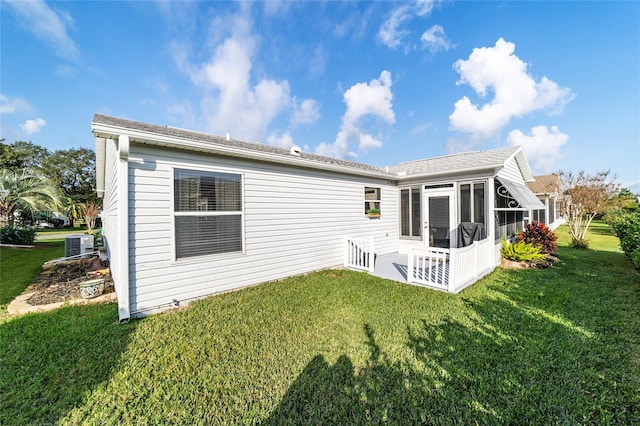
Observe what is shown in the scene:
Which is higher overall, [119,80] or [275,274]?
[119,80]

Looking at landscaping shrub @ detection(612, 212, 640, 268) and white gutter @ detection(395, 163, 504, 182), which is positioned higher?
white gutter @ detection(395, 163, 504, 182)

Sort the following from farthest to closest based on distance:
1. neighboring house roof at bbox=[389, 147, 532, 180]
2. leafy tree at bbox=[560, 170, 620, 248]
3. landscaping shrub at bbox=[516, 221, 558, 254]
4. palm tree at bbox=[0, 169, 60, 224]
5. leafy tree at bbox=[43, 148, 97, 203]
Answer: leafy tree at bbox=[43, 148, 97, 203] → palm tree at bbox=[0, 169, 60, 224] → leafy tree at bbox=[560, 170, 620, 248] → landscaping shrub at bbox=[516, 221, 558, 254] → neighboring house roof at bbox=[389, 147, 532, 180]

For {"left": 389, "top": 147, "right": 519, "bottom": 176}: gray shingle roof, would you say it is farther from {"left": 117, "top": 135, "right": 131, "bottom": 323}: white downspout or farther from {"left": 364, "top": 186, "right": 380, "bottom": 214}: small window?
Result: {"left": 117, "top": 135, "right": 131, "bottom": 323}: white downspout

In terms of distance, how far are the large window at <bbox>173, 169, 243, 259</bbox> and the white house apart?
22mm

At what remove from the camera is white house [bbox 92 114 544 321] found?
4473mm

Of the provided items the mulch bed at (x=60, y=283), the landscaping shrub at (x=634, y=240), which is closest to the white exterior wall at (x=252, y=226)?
the mulch bed at (x=60, y=283)

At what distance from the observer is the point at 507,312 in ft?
14.8

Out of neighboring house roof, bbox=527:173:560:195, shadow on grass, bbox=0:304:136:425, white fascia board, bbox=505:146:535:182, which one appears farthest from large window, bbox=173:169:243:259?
neighboring house roof, bbox=527:173:560:195

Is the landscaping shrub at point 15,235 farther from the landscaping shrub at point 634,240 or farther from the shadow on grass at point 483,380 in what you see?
the landscaping shrub at point 634,240

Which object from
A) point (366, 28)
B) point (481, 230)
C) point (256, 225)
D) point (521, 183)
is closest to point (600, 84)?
point (521, 183)

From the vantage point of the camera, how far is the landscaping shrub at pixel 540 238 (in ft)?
28.3

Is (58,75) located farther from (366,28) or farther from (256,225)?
(366,28)

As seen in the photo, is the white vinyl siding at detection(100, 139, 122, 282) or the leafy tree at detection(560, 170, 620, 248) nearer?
the white vinyl siding at detection(100, 139, 122, 282)

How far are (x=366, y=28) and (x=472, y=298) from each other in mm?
11996
